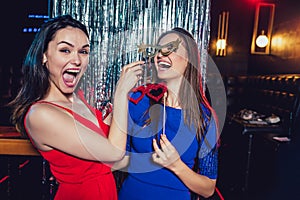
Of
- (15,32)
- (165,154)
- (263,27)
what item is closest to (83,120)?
(165,154)

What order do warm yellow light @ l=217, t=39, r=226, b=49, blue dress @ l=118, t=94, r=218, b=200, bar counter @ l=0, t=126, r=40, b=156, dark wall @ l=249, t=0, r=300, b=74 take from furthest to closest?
warm yellow light @ l=217, t=39, r=226, b=49
dark wall @ l=249, t=0, r=300, b=74
bar counter @ l=0, t=126, r=40, b=156
blue dress @ l=118, t=94, r=218, b=200

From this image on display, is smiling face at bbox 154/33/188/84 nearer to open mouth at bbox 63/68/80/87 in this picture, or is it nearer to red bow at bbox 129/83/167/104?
red bow at bbox 129/83/167/104

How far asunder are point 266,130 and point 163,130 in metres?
3.13

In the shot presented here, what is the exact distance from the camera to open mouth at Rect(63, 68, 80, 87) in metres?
0.95

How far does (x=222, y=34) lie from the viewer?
6035mm

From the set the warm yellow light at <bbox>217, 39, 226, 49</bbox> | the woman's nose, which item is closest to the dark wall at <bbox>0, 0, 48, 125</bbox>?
the warm yellow light at <bbox>217, 39, 226, 49</bbox>

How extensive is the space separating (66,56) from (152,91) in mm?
325

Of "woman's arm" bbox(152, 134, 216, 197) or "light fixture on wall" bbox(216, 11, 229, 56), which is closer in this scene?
"woman's arm" bbox(152, 134, 216, 197)

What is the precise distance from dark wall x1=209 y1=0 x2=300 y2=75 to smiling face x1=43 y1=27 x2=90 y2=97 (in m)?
5.04

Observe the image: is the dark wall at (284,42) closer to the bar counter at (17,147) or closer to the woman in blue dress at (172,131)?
the woman in blue dress at (172,131)

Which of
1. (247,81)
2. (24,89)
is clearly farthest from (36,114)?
(247,81)

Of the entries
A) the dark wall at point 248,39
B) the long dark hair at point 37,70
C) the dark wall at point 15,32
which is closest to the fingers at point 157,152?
the long dark hair at point 37,70

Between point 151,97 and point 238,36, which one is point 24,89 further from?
point 238,36

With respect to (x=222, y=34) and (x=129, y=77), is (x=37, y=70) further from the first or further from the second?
(x=222, y=34)
